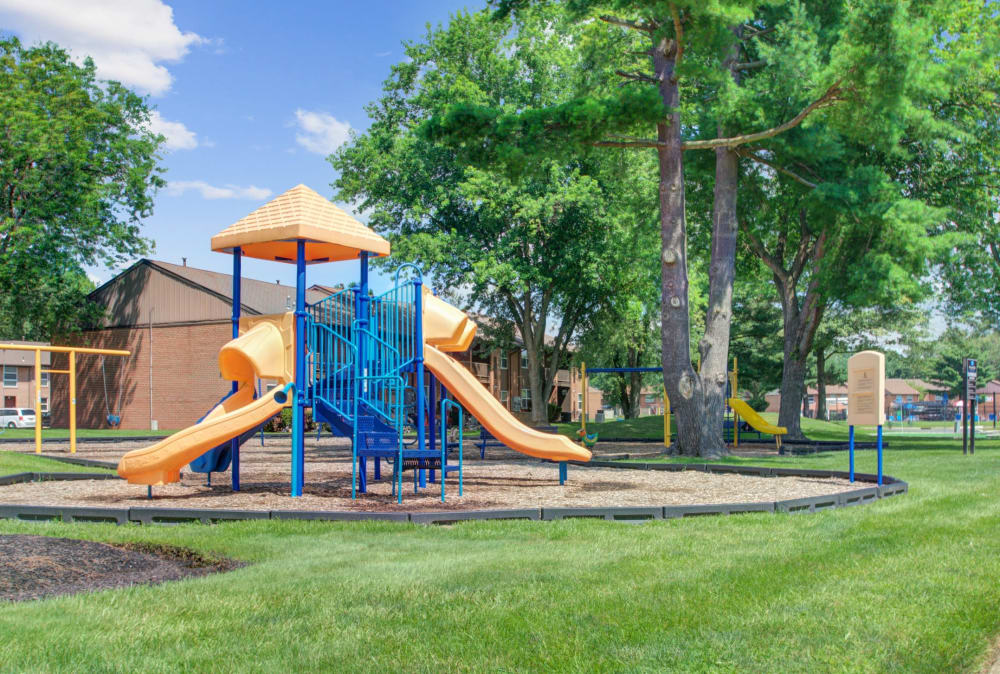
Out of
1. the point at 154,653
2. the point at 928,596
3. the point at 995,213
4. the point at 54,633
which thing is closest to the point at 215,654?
the point at 154,653

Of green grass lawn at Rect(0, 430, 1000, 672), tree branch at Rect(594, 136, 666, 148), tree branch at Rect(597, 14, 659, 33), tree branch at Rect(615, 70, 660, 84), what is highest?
tree branch at Rect(597, 14, 659, 33)

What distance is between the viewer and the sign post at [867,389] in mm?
11289

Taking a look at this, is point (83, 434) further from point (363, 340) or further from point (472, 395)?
point (472, 395)

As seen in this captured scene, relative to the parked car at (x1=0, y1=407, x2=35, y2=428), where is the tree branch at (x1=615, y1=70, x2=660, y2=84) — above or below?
above

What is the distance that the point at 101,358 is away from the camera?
41875 mm

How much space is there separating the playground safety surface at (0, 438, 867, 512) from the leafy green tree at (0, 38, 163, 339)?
77.6ft

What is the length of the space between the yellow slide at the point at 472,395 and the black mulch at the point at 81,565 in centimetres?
546

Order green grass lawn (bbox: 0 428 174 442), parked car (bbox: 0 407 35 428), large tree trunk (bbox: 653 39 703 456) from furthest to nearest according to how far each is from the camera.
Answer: parked car (bbox: 0 407 35 428) → green grass lawn (bbox: 0 428 174 442) → large tree trunk (bbox: 653 39 703 456)

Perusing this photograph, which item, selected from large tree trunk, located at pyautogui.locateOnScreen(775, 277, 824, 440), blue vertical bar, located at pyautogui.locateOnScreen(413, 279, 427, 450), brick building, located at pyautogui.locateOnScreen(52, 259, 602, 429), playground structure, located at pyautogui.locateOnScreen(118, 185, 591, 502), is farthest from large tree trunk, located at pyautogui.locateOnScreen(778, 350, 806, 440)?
blue vertical bar, located at pyautogui.locateOnScreen(413, 279, 427, 450)

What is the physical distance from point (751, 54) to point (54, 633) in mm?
24355

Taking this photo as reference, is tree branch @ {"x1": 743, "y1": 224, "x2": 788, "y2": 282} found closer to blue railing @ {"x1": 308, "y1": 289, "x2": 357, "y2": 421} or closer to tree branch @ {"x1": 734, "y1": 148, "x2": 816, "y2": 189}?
tree branch @ {"x1": 734, "y1": 148, "x2": 816, "y2": 189}

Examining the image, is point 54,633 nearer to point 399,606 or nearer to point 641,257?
point 399,606

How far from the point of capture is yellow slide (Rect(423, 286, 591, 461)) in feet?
38.7

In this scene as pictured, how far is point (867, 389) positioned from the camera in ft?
37.8
